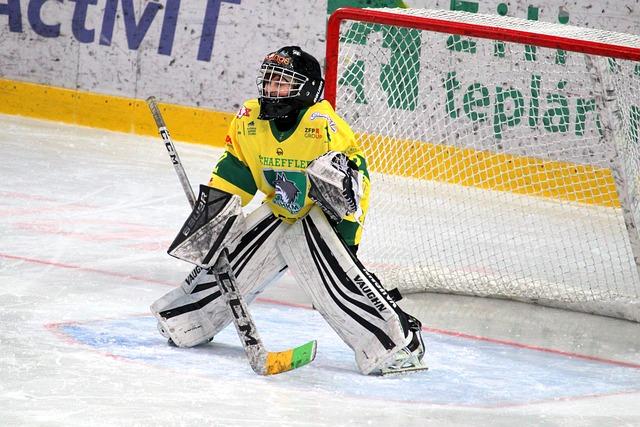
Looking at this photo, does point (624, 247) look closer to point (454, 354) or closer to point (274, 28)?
point (454, 354)

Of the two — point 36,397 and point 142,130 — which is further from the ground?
point 36,397

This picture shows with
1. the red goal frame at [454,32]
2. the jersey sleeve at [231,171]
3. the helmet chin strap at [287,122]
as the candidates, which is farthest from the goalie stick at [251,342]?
the red goal frame at [454,32]

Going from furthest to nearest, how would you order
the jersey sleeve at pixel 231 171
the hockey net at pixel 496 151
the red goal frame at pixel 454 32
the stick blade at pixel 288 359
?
the hockey net at pixel 496 151
the red goal frame at pixel 454 32
the jersey sleeve at pixel 231 171
the stick blade at pixel 288 359

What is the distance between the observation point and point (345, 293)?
3.64 meters

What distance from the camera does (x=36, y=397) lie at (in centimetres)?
Answer: 317

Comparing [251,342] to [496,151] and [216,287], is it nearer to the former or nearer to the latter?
[216,287]

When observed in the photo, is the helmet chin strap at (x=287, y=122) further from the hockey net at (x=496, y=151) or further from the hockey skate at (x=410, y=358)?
the hockey net at (x=496, y=151)

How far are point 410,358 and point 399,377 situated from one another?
0.26ft

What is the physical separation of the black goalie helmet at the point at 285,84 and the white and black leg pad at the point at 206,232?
29 cm

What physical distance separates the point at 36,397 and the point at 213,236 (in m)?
0.70

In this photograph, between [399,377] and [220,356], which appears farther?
A: [220,356]

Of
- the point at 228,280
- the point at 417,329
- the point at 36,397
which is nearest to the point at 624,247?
the point at 417,329

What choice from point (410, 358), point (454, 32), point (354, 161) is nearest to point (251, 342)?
point (410, 358)

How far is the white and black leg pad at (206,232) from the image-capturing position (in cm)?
359
